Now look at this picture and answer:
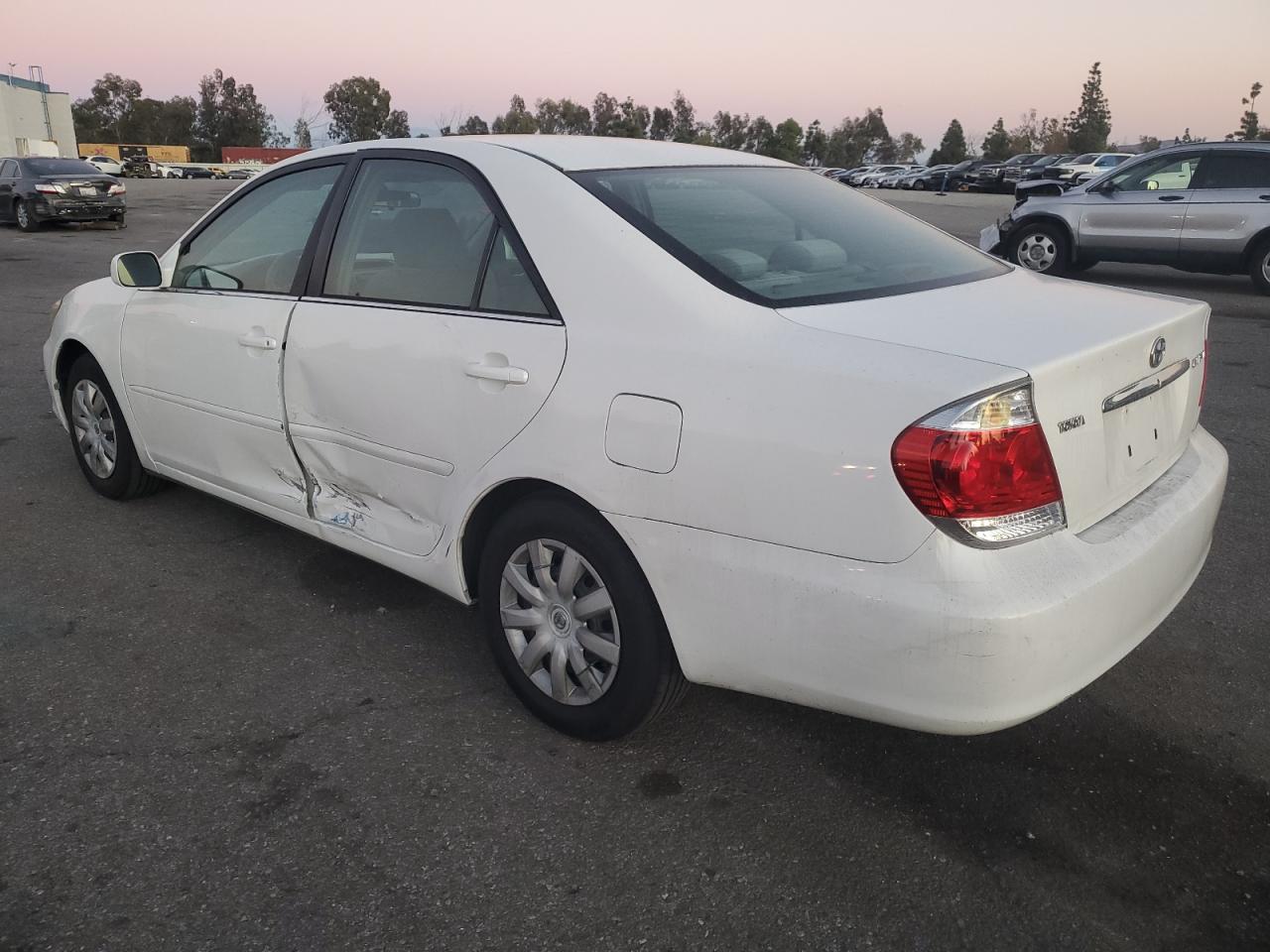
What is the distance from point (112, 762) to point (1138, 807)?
268cm

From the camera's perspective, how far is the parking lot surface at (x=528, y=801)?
224cm

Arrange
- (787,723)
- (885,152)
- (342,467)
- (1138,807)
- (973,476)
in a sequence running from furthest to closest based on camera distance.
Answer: (885,152)
(342,467)
(787,723)
(1138,807)
(973,476)

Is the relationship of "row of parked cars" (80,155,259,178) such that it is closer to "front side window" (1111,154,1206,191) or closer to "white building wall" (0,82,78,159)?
"white building wall" (0,82,78,159)

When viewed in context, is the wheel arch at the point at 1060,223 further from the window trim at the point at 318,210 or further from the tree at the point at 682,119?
the tree at the point at 682,119

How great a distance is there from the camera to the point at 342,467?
3367mm

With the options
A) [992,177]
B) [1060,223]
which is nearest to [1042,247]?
[1060,223]

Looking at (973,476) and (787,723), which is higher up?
(973,476)

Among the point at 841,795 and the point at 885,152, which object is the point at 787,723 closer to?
the point at 841,795

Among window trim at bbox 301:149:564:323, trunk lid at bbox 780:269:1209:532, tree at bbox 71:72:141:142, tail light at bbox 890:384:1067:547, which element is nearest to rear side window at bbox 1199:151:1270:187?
trunk lid at bbox 780:269:1209:532

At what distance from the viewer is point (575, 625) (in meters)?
2.79

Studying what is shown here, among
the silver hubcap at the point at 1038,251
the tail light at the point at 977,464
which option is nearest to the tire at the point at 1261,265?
the silver hubcap at the point at 1038,251

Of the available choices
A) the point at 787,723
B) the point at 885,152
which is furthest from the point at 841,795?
the point at 885,152

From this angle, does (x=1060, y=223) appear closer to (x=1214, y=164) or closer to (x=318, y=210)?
(x=1214, y=164)

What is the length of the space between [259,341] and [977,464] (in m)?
2.52
